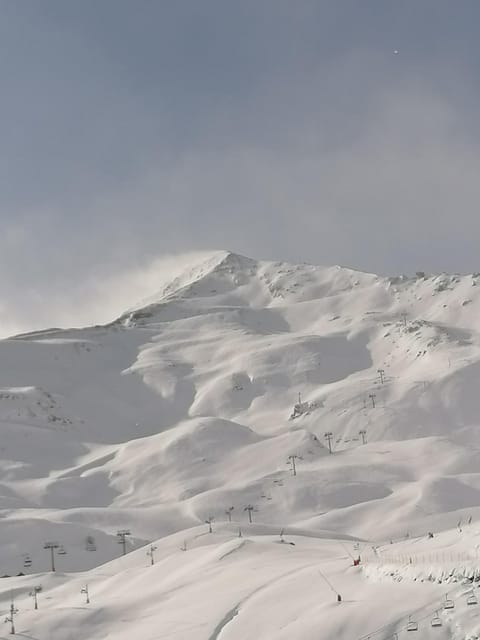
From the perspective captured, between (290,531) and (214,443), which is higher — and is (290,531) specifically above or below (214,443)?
below

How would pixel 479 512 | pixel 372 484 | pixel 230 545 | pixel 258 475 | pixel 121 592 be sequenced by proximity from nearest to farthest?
1. pixel 121 592
2. pixel 230 545
3. pixel 479 512
4. pixel 372 484
5. pixel 258 475

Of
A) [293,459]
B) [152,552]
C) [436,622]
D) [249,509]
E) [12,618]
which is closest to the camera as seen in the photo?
[436,622]

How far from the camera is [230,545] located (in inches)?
3039

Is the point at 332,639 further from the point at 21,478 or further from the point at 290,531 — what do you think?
the point at 21,478

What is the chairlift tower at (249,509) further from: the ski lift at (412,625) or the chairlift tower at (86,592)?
the ski lift at (412,625)

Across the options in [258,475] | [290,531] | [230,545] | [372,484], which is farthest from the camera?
[258,475]

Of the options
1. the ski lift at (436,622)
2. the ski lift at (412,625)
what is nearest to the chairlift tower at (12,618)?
the ski lift at (412,625)

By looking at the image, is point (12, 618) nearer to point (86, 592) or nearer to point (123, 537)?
point (86, 592)

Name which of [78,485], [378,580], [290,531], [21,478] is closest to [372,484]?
[290,531]

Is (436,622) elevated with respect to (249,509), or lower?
elevated

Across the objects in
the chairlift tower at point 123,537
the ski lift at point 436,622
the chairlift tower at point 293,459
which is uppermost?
the chairlift tower at point 293,459

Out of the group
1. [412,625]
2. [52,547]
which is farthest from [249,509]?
[412,625]

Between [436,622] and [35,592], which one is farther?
[35,592]

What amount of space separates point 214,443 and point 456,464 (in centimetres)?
5446
